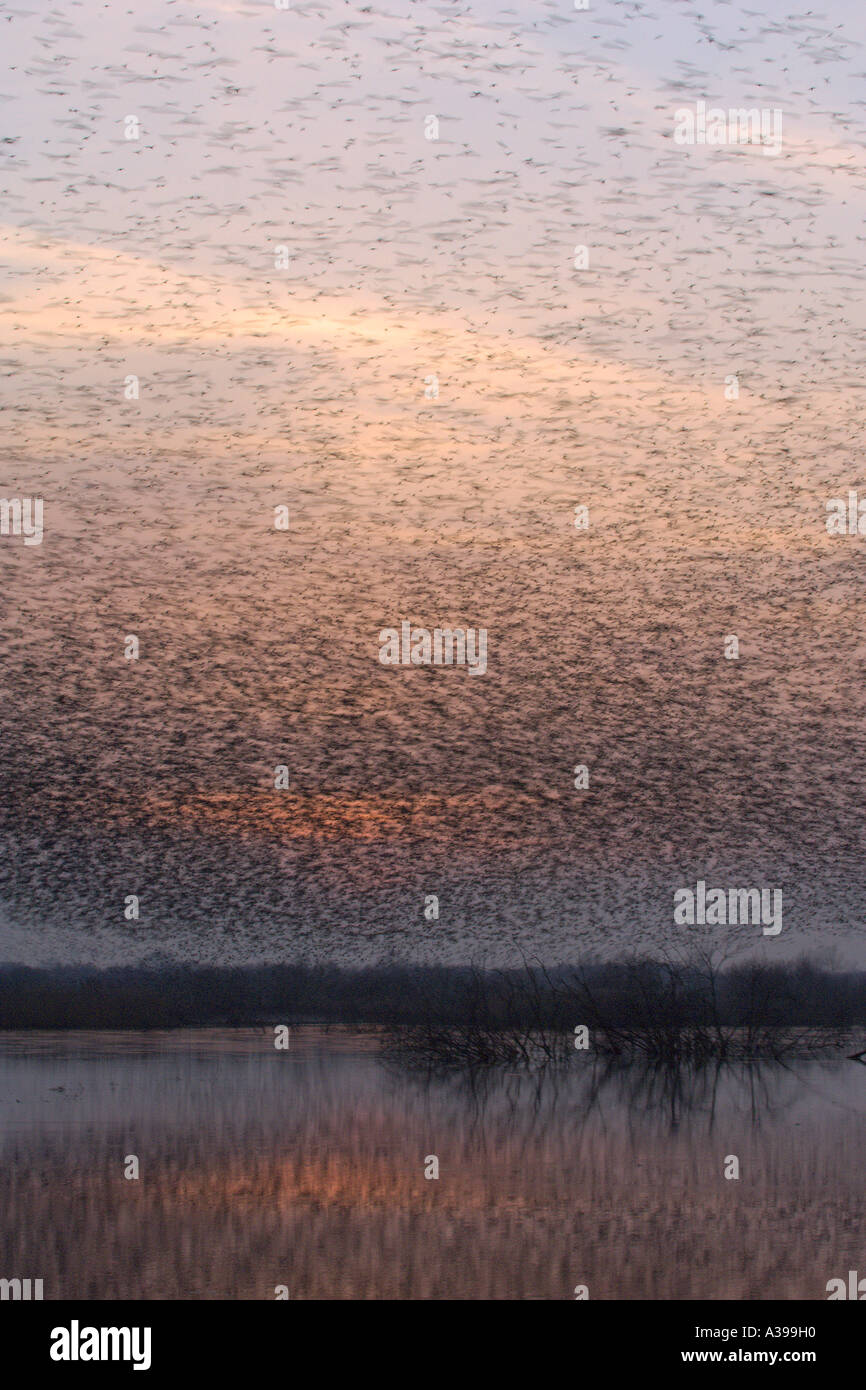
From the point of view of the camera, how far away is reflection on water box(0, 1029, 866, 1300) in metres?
15.2

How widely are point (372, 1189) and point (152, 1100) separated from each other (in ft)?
63.1

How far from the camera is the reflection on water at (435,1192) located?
15.2 metres

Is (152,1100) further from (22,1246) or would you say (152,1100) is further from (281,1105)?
(22,1246)

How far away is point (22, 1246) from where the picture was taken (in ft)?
53.4

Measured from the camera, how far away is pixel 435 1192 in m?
21.1

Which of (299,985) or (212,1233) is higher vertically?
(212,1233)

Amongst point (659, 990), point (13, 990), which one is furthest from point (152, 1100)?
point (13, 990)

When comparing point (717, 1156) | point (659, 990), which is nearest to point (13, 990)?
point (659, 990)

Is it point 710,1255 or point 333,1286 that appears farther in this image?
point 710,1255
